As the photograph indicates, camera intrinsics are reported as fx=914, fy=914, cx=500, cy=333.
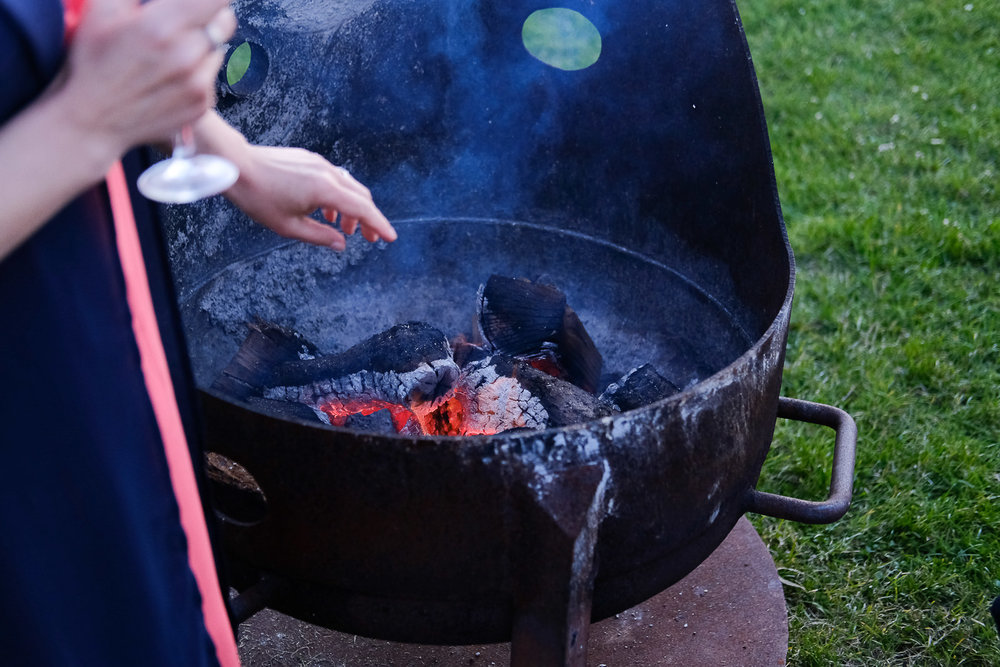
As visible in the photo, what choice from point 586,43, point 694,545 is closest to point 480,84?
point 586,43

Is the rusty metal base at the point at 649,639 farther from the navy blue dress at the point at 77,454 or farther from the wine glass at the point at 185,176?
the wine glass at the point at 185,176

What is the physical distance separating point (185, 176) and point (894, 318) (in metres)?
2.98

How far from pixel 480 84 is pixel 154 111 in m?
1.72

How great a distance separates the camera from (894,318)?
11.1 ft

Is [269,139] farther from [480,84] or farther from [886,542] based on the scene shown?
[886,542]

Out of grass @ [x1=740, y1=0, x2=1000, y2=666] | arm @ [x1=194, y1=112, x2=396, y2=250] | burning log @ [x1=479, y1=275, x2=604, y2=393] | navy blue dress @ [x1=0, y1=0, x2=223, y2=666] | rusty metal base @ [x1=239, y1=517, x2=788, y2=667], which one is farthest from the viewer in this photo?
grass @ [x1=740, y1=0, x2=1000, y2=666]

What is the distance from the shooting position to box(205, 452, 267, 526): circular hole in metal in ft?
5.33

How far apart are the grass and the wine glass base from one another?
188 centimetres

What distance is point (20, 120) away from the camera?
2.72ft

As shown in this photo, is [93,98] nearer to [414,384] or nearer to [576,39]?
[414,384]

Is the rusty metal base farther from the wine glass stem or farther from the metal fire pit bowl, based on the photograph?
the wine glass stem

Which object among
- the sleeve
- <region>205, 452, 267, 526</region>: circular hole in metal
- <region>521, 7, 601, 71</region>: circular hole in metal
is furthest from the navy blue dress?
<region>521, 7, 601, 71</region>: circular hole in metal

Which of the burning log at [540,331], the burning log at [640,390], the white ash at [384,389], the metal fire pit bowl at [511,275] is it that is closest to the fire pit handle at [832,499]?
the metal fire pit bowl at [511,275]

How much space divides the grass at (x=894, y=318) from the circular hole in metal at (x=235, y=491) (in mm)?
1405
